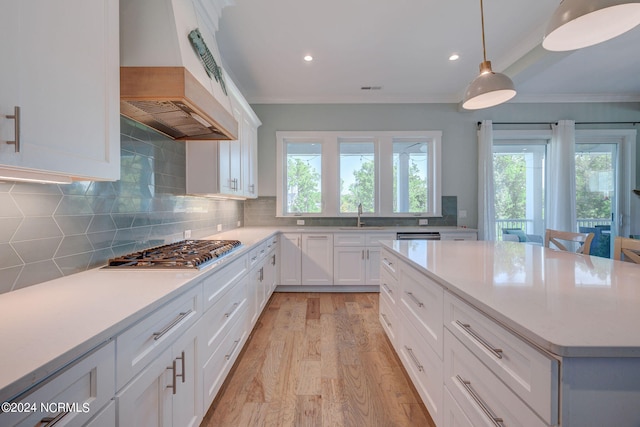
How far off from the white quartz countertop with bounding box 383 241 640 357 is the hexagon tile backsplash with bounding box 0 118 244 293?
1.69 m

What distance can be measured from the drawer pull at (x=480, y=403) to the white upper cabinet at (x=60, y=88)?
1579mm

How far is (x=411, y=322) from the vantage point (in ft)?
5.19

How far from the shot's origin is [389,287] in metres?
2.07

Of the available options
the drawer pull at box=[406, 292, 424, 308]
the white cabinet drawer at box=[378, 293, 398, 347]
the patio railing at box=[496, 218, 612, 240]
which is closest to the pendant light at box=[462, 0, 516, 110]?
the drawer pull at box=[406, 292, 424, 308]

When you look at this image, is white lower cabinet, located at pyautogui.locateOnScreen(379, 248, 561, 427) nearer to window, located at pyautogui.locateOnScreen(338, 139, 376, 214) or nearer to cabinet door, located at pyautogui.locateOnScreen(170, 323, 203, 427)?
cabinet door, located at pyautogui.locateOnScreen(170, 323, 203, 427)

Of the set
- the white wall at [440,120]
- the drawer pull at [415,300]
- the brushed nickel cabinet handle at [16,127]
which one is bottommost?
the drawer pull at [415,300]

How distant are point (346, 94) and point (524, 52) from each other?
2.08 m

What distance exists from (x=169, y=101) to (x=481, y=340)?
172cm

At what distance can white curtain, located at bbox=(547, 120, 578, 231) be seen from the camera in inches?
151

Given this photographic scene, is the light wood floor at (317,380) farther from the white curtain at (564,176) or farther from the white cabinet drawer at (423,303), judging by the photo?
the white curtain at (564,176)

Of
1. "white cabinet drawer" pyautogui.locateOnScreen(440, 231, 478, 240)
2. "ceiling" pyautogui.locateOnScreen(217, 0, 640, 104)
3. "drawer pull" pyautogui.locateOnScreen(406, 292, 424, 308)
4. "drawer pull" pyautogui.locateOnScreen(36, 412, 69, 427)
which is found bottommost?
"drawer pull" pyautogui.locateOnScreen(406, 292, 424, 308)

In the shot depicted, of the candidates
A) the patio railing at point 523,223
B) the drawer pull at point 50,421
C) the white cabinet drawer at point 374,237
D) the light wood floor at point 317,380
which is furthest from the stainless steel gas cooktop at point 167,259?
the patio railing at point 523,223

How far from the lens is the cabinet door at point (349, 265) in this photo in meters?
3.56

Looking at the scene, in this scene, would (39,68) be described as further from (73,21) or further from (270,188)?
(270,188)
